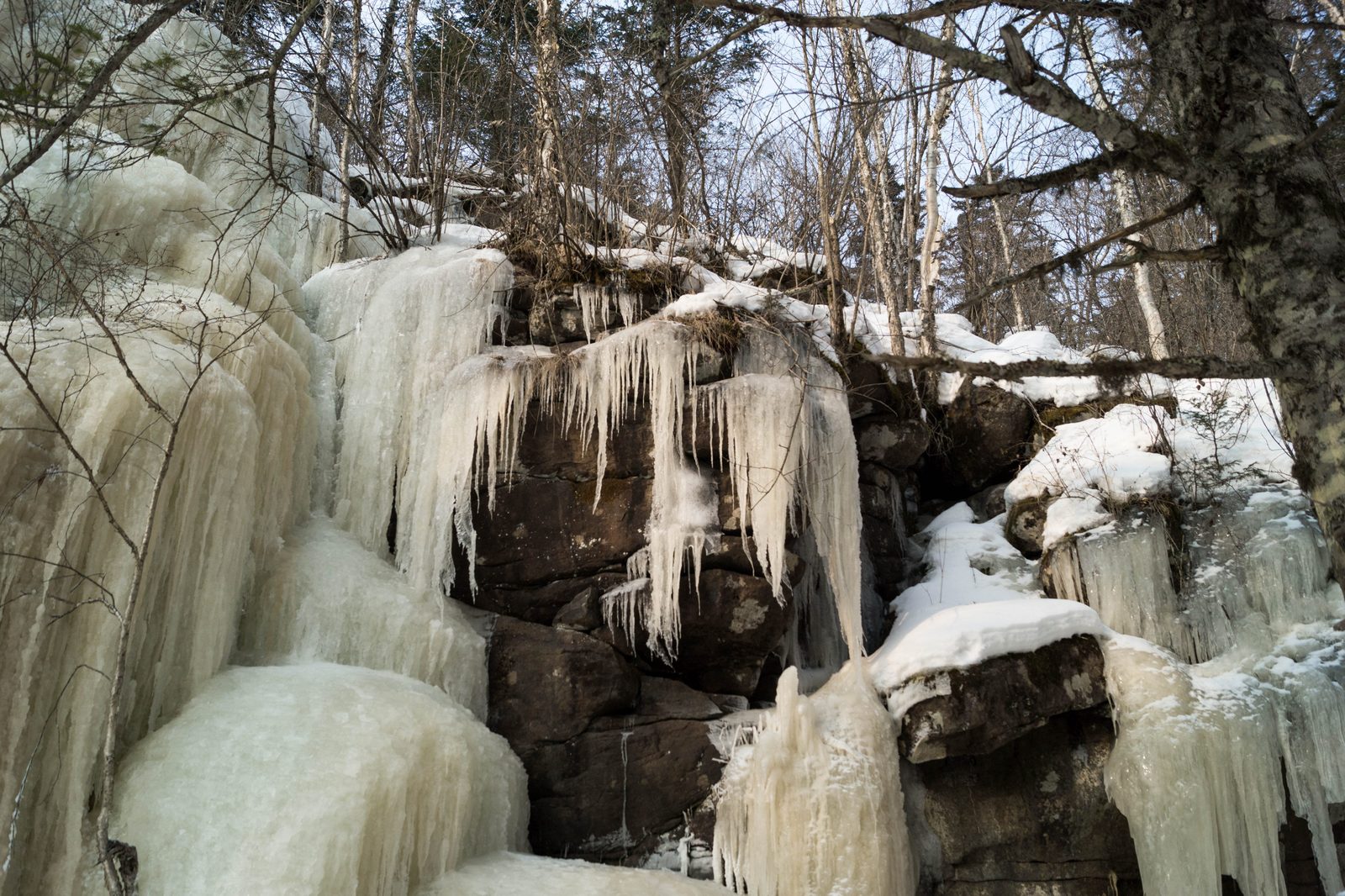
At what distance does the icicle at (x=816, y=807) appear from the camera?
543 cm

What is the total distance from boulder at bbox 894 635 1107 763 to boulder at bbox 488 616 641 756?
1927mm

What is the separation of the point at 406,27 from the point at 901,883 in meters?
12.4

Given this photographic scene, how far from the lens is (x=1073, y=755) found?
6129 millimetres

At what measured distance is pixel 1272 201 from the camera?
2.36 metres

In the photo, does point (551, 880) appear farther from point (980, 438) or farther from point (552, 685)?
point (980, 438)

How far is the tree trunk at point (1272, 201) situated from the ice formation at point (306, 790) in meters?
4.18

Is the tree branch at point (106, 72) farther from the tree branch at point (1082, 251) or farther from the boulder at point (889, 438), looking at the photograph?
the boulder at point (889, 438)

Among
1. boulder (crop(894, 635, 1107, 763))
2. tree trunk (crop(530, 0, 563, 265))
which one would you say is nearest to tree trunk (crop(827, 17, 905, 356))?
tree trunk (crop(530, 0, 563, 265))

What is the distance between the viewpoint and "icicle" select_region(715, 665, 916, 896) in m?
5.43

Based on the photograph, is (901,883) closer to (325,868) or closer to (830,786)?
(830,786)

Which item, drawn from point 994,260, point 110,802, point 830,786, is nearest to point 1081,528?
point 830,786

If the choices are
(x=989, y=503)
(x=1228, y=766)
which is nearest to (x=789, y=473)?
(x=989, y=503)

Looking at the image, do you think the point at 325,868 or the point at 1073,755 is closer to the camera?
the point at 325,868

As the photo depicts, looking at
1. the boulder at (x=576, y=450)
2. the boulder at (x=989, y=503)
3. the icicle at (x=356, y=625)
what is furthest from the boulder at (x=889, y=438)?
the icicle at (x=356, y=625)
